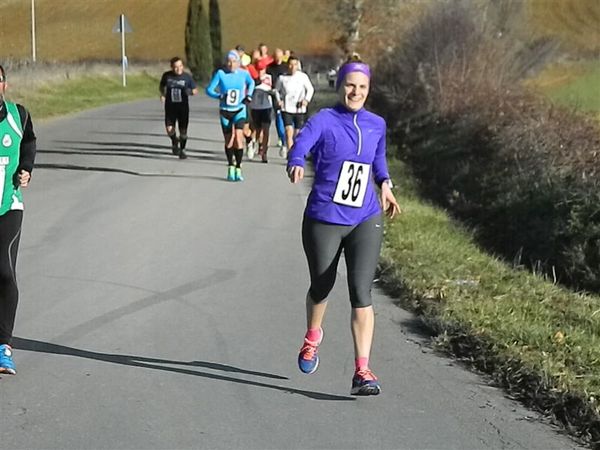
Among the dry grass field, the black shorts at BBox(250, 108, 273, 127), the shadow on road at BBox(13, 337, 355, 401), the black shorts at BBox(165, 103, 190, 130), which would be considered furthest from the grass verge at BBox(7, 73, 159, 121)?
the shadow on road at BBox(13, 337, 355, 401)

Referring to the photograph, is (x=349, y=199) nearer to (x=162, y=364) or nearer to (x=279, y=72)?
(x=162, y=364)

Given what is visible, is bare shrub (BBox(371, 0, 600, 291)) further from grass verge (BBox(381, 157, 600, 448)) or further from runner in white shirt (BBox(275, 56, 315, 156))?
runner in white shirt (BBox(275, 56, 315, 156))

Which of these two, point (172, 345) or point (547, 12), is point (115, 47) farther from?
point (172, 345)

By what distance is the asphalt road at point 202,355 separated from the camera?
532 centimetres

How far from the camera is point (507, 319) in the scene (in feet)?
24.2

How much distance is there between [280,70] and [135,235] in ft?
28.8

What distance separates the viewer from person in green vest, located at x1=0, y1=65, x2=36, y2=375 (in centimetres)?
631

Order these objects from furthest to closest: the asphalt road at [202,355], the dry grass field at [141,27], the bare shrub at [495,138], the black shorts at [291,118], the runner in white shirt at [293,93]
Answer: the dry grass field at [141,27]
the black shorts at [291,118]
the runner in white shirt at [293,93]
the bare shrub at [495,138]
the asphalt road at [202,355]

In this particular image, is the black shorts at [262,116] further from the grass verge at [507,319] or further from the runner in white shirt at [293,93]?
the grass verge at [507,319]

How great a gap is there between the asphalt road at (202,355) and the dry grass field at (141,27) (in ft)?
77.4

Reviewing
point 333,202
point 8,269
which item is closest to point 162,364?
point 8,269

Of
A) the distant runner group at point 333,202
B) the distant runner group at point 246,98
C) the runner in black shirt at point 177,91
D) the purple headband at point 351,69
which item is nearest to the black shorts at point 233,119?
the distant runner group at point 246,98

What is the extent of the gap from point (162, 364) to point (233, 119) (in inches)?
384

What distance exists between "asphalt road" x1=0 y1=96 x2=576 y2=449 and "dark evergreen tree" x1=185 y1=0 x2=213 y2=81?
56.7 meters
